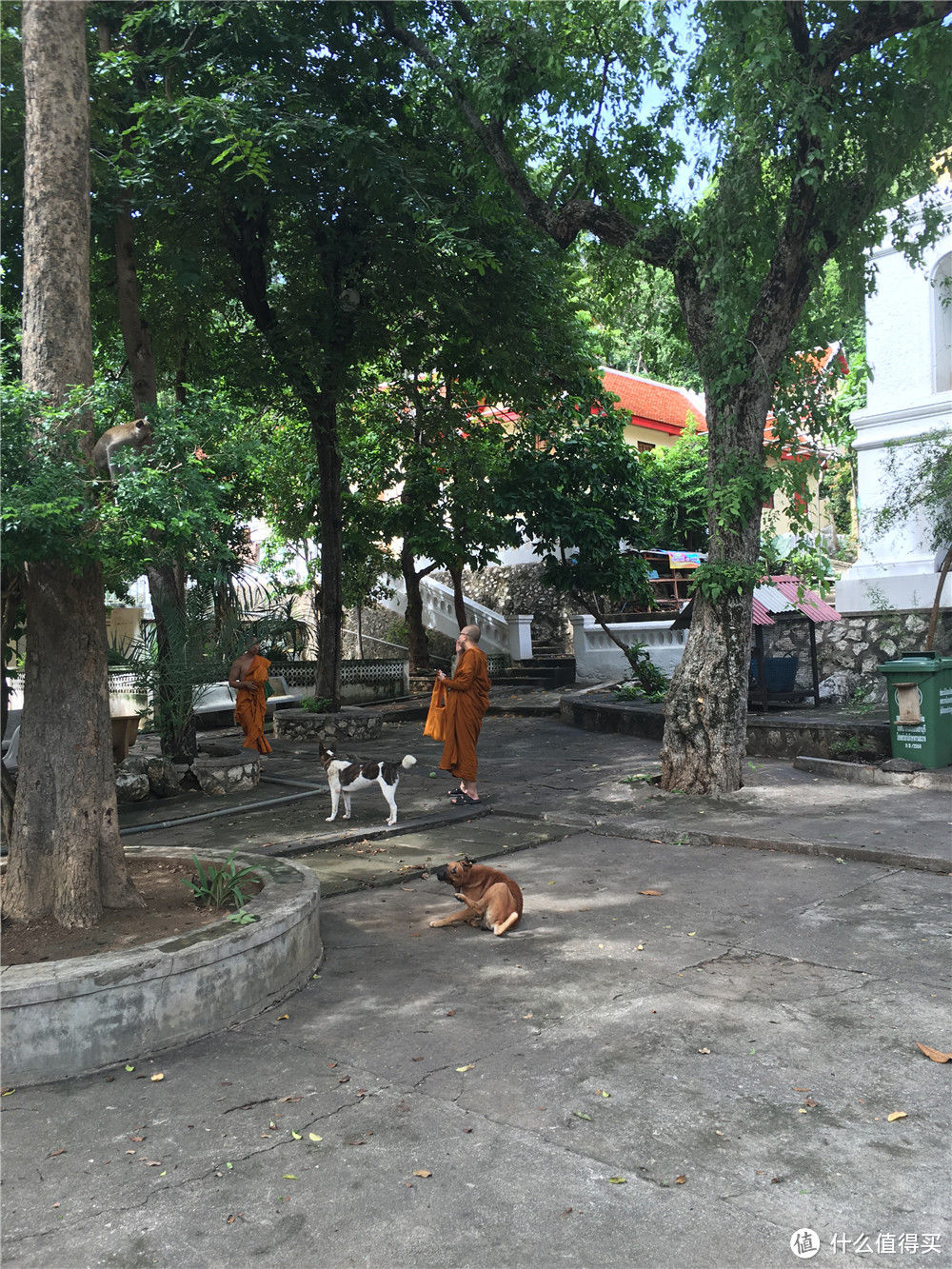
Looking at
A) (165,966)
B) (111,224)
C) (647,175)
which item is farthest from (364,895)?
(647,175)

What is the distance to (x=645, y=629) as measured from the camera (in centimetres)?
2058

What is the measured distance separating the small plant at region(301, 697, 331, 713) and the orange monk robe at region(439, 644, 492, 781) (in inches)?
219

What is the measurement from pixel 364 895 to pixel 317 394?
852 centimetres

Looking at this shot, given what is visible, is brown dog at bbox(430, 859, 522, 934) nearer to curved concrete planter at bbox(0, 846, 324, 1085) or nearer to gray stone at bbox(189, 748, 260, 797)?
curved concrete planter at bbox(0, 846, 324, 1085)

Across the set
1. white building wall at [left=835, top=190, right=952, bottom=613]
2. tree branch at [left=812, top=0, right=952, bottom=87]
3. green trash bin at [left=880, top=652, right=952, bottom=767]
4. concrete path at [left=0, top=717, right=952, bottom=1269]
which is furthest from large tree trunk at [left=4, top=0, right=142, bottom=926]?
white building wall at [left=835, top=190, right=952, bottom=613]

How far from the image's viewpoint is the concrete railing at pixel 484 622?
23.6m

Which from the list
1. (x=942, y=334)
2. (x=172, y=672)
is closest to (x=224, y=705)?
(x=172, y=672)

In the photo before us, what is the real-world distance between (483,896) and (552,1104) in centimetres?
232

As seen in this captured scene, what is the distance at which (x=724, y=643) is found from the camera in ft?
32.2

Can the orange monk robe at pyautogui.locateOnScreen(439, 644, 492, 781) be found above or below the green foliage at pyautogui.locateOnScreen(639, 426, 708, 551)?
below

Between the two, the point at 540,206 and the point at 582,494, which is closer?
the point at 540,206

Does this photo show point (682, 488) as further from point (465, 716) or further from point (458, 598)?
point (465, 716)

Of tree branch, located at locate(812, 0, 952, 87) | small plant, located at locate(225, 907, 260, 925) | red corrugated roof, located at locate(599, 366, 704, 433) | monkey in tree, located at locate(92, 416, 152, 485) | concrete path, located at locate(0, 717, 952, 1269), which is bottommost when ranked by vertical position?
concrete path, located at locate(0, 717, 952, 1269)

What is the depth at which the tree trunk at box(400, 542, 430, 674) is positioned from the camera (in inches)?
872
